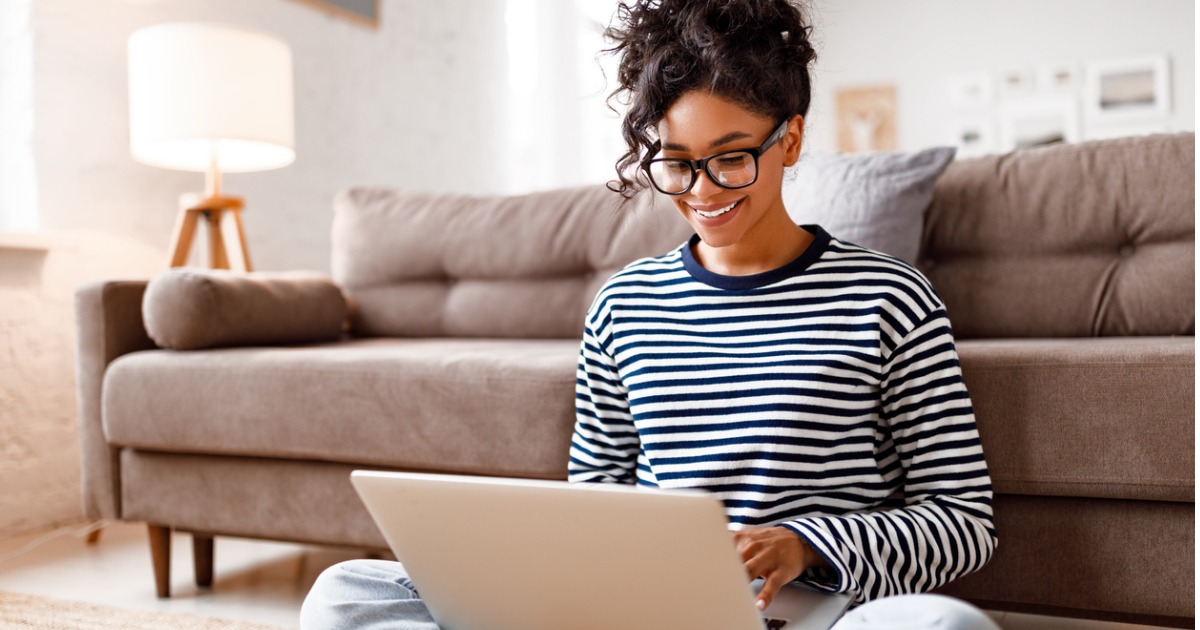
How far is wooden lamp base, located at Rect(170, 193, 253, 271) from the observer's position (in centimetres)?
243

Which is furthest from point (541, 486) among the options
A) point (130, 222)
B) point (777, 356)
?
point (130, 222)

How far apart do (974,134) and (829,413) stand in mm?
4675

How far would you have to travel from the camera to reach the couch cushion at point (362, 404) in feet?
Result: 4.69

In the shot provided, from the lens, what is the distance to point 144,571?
1975mm

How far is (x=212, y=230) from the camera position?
2471 mm

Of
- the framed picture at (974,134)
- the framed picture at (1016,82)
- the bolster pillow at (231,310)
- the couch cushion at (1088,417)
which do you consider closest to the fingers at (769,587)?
the couch cushion at (1088,417)

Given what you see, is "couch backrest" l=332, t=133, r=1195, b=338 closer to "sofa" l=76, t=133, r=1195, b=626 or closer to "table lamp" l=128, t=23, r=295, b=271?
"sofa" l=76, t=133, r=1195, b=626

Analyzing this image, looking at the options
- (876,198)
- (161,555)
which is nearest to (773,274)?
(876,198)

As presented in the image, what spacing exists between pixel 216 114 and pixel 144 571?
996mm

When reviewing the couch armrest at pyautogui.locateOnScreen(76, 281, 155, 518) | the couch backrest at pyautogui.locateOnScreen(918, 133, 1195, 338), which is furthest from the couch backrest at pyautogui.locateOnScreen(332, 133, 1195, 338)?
the couch armrest at pyautogui.locateOnScreen(76, 281, 155, 518)

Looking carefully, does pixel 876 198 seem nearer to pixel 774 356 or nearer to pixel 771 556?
pixel 774 356

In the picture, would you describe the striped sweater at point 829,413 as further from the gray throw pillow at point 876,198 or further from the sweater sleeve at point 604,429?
the gray throw pillow at point 876,198

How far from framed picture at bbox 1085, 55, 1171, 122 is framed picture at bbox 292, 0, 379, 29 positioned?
345 centimetres

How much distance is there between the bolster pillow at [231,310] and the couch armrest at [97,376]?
0.20 feet
